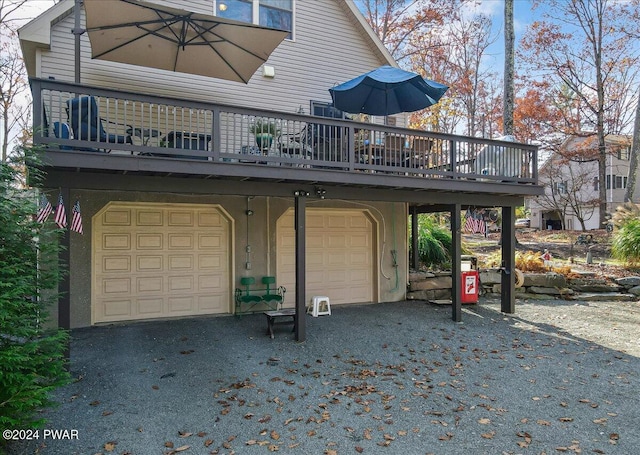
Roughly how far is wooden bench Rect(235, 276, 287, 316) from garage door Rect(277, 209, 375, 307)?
252 mm

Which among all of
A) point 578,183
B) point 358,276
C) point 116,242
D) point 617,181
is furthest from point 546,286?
point 617,181

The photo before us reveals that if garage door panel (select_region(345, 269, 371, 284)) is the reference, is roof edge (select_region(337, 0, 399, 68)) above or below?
above

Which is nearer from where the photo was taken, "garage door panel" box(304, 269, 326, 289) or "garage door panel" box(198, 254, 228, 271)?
"garage door panel" box(198, 254, 228, 271)

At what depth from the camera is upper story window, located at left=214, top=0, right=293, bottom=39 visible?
9.08m

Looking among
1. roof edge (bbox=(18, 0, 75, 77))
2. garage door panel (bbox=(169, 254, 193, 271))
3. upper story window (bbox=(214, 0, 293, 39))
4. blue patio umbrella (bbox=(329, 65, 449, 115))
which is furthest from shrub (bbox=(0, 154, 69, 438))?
upper story window (bbox=(214, 0, 293, 39))

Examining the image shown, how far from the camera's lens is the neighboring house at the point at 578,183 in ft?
70.7

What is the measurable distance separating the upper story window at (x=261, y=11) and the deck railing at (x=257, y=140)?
8.75ft

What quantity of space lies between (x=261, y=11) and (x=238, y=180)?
4.98 metres

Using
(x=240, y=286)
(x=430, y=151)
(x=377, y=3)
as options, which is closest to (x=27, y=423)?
(x=240, y=286)

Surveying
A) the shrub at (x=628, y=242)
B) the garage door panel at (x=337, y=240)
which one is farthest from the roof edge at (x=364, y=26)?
the shrub at (x=628, y=242)

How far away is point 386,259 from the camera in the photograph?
10.3 meters

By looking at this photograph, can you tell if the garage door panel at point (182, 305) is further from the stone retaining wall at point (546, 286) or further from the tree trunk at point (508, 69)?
the tree trunk at point (508, 69)

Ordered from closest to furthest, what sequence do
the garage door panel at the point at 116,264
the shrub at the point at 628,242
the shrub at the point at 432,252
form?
the garage door panel at the point at 116,264, the shrub at the point at 432,252, the shrub at the point at 628,242

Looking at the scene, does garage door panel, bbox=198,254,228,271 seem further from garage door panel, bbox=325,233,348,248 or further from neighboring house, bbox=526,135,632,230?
neighboring house, bbox=526,135,632,230
